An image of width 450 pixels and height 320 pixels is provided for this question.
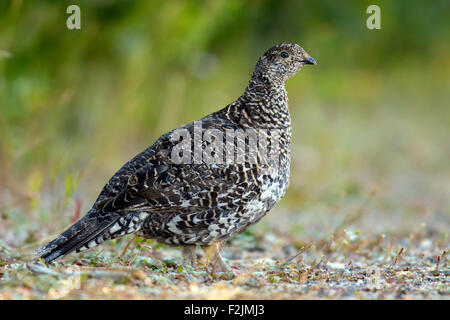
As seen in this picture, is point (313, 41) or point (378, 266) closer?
point (378, 266)

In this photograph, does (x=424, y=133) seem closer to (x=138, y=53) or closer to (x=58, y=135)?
(x=138, y=53)

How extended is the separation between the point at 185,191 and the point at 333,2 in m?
9.25

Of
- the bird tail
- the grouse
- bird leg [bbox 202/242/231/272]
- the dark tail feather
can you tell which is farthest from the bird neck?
the dark tail feather

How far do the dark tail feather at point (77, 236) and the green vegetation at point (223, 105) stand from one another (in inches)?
5.3

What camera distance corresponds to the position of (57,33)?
8.66 m

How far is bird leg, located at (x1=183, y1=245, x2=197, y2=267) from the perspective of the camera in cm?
525

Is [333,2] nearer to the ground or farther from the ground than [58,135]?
farther from the ground

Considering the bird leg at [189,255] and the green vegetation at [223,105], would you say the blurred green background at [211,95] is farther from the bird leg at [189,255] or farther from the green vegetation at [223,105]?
the bird leg at [189,255]

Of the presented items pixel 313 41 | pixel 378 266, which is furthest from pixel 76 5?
pixel 313 41

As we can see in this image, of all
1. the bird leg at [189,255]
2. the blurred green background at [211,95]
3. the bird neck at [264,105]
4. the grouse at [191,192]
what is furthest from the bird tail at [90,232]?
the bird neck at [264,105]

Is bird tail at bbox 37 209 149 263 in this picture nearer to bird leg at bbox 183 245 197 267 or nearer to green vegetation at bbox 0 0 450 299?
green vegetation at bbox 0 0 450 299

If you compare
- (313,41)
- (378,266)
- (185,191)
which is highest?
(313,41)

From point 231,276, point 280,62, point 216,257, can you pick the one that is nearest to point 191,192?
point 216,257
